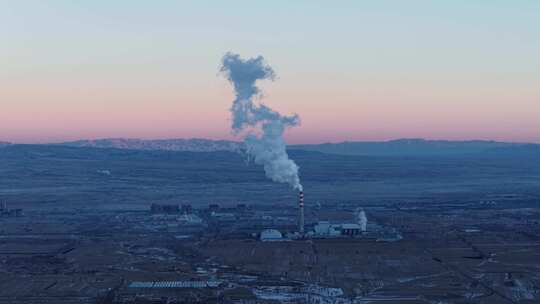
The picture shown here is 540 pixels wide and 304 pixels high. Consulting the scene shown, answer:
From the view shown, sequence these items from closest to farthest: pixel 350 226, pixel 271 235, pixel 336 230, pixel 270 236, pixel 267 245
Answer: pixel 267 245 < pixel 270 236 < pixel 271 235 < pixel 336 230 < pixel 350 226

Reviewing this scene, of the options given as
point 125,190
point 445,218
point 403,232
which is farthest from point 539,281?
point 125,190

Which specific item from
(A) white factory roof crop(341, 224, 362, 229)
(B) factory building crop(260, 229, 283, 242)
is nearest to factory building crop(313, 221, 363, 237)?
(A) white factory roof crop(341, 224, 362, 229)

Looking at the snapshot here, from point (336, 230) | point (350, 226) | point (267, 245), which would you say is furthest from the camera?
point (350, 226)

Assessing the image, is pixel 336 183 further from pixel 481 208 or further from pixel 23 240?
pixel 23 240

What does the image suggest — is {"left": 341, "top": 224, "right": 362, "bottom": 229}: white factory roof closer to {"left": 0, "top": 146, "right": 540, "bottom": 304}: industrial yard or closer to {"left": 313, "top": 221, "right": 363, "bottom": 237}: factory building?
{"left": 313, "top": 221, "right": 363, "bottom": 237}: factory building

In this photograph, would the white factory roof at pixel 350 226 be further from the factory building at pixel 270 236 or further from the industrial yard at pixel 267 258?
the factory building at pixel 270 236

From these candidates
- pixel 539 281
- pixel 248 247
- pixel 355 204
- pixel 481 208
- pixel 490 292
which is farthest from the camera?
pixel 355 204

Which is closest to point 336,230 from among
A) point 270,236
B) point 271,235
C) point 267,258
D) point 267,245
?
point 271,235

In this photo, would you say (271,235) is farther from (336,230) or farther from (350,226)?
(350,226)

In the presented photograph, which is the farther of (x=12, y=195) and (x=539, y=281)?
(x=12, y=195)

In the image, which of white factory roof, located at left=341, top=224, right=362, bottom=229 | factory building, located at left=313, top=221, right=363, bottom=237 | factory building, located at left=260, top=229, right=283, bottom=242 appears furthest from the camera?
white factory roof, located at left=341, top=224, right=362, bottom=229

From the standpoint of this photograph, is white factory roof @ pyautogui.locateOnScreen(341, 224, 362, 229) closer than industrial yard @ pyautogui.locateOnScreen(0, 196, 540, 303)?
No
